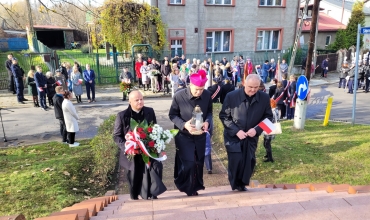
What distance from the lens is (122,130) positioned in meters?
4.31

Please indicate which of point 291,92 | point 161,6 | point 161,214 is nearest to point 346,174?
point 161,214

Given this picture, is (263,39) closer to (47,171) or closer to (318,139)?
(318,139)

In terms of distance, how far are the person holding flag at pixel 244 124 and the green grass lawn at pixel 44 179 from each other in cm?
280

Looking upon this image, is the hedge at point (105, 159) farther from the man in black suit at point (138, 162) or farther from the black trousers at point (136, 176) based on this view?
the man in black suit at point (138, 162)

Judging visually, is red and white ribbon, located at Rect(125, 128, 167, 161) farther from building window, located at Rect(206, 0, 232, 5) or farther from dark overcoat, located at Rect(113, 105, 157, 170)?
building window, located at Rect(206, 0, 232, 5)

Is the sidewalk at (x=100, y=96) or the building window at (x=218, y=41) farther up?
the building window at (x=218, y=41)

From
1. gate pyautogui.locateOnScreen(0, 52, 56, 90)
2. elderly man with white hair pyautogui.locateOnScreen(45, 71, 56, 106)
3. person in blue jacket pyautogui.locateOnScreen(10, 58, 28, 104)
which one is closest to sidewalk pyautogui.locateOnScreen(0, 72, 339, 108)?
person in blue jacket pyautogui.locateOnScreen(10, 58, 28, 104)

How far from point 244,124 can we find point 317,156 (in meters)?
3.87

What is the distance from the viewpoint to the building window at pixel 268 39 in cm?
2453

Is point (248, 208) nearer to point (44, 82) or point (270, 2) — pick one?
point (44, 82)

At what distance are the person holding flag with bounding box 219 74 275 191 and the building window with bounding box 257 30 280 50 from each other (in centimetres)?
2134

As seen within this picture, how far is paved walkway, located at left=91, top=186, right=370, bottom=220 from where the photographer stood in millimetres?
2908

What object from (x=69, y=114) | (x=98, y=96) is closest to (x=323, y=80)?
(x=98, y=96)

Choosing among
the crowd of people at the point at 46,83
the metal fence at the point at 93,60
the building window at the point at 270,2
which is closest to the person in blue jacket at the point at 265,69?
the metal fence at the point at 93,60
